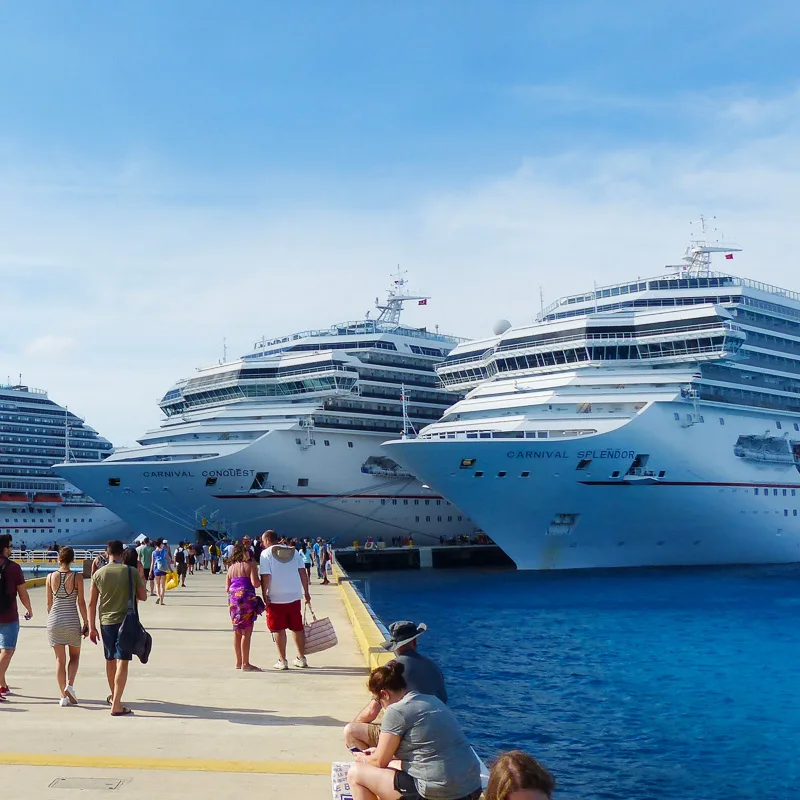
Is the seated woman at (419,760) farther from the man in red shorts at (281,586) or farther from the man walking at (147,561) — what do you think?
the man walking at (147,561)

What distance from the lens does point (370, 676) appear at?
20.4ft

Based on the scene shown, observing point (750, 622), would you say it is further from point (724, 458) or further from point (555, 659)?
point (724, 458)

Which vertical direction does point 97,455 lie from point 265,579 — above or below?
above

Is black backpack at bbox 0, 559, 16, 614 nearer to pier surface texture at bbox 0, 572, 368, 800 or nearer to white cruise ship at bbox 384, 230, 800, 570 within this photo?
pier surface texture at bbox 0, 572, 368, 800

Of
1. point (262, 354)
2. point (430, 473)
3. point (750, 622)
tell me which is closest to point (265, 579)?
point (750, 622)

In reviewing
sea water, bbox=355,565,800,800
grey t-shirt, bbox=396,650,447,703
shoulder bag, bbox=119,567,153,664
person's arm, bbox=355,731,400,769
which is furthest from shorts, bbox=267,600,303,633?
person's arm, bbox=355,731,400,769

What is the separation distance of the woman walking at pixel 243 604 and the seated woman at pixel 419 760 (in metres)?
5.95

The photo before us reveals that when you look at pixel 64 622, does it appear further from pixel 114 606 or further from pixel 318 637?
pixel 318 637

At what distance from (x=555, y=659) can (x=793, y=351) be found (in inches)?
1218

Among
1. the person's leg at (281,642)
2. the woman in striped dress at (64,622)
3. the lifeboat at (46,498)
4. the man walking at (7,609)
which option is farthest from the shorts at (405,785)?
the lifeboat at (46,498)

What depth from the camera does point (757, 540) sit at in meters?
41.3

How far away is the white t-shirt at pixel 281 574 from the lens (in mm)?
11445

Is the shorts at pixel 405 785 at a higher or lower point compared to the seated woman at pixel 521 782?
lower

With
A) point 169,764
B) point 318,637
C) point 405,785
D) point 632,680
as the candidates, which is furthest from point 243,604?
point 632,680
